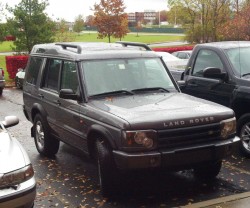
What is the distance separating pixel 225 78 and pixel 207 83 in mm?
511

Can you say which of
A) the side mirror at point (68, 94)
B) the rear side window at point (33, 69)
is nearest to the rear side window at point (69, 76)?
the side mirror at point (68, 94)

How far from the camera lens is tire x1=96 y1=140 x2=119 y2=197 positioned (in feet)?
17.9

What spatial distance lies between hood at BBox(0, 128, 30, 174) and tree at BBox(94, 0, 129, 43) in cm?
3774

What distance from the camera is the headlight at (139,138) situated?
5145 mm

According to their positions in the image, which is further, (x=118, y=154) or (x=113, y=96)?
(x=113, y=96)

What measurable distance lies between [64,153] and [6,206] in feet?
12.9

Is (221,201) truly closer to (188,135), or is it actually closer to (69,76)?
(188,135)

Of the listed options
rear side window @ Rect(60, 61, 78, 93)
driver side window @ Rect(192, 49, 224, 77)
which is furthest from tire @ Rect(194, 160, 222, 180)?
driver side window @ Rect(192, 49, 224, 77)

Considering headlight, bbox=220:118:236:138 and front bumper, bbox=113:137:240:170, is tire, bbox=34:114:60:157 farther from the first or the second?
headlight, bbox=220:118:236:138

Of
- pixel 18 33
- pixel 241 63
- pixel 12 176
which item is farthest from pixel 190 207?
pixel 18 33

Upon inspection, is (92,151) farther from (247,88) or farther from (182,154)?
(247,88)

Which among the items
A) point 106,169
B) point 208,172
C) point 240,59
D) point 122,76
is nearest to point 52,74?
point 122,76

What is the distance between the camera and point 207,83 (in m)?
8.16

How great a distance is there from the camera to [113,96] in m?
6.25
